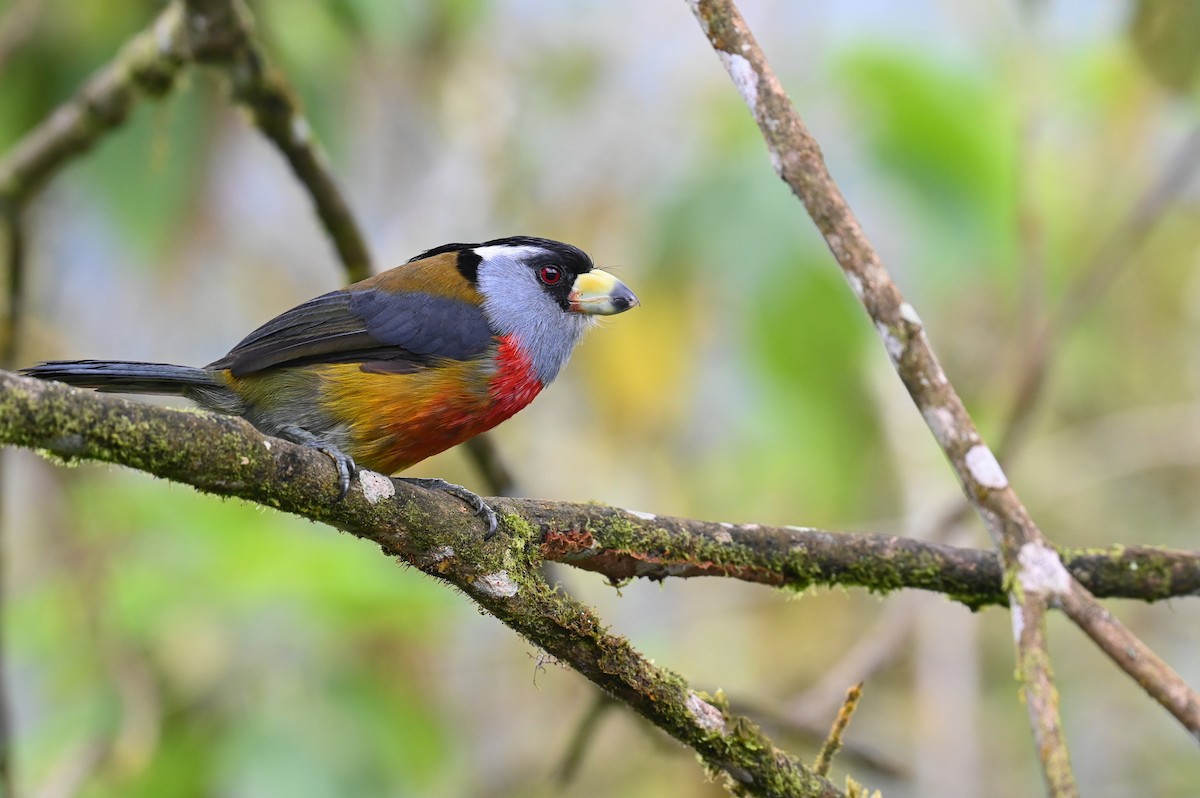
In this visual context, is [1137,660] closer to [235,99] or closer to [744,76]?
[744,76]

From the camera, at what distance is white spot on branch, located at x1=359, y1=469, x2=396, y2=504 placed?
6.59ft

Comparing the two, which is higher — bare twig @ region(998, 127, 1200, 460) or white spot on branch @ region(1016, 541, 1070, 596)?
bare twig @ region(998, 127, 1200, 460)

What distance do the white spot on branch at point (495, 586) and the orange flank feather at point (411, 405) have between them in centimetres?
87

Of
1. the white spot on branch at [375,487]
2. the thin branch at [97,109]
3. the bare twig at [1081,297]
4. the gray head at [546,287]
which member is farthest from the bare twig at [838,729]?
the thin branch at [97,109]

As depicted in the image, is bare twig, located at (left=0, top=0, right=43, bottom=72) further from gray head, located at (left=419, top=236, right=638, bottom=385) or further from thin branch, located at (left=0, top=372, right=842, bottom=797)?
thin branch, located at (left=0, top=372, right=842, bottom=797)

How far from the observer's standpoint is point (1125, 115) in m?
5.32

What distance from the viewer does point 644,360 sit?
190 inches

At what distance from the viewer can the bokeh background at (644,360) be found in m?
3.71

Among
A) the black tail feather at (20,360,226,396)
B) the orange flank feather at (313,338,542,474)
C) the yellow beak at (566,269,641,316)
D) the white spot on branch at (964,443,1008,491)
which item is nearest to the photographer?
the white spot on branch at (964,443,1008,491)

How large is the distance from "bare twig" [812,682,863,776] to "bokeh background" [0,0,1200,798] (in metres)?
0.55

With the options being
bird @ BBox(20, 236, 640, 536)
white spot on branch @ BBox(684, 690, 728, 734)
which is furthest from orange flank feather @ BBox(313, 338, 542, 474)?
white spot on branch @ BBox(684, 690, 728, 734)

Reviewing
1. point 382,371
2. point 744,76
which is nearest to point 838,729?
point 744,76

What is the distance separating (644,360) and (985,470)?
2899 mm

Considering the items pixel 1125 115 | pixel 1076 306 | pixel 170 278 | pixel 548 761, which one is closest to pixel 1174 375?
pixel 1125 115
